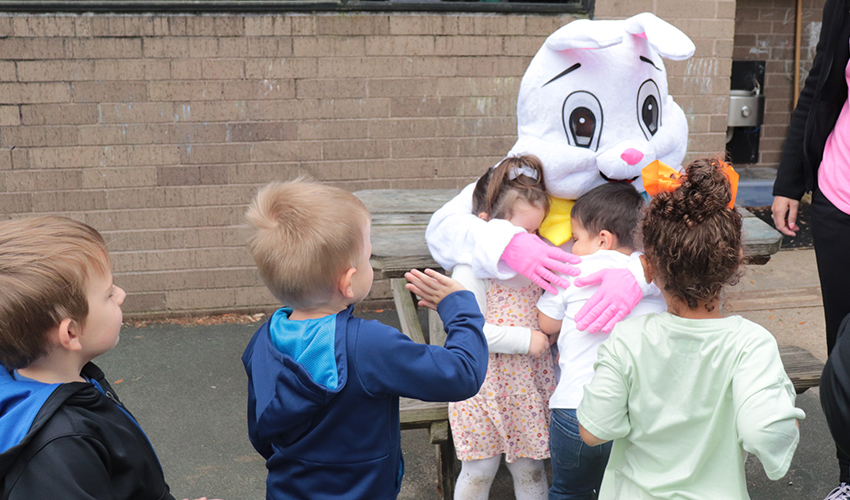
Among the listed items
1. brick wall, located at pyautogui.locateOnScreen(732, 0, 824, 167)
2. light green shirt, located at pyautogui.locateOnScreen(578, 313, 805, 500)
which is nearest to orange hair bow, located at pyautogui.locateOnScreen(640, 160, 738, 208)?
light green shirt, located at pyautogui.locateOnScreen(578, 313, 805, 500)

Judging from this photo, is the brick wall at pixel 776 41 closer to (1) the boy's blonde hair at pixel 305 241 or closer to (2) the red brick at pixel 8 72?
(2) the red brick at pixel 8 72

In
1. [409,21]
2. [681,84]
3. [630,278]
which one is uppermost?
[409,21]

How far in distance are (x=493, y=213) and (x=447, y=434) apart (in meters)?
0.78

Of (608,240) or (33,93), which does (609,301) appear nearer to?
(608,240)

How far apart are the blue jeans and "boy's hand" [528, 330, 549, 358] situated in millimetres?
218

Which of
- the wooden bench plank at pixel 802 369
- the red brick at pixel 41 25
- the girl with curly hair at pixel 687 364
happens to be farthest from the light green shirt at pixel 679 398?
the red brick at pixel 41 25

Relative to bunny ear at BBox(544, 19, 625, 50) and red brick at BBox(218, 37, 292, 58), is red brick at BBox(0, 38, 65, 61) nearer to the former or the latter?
red brick at BBox(218, 37, 292, 58)

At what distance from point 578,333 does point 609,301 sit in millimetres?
144

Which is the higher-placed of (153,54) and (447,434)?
(153,54)

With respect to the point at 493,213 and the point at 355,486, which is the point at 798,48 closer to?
the point at 493,213

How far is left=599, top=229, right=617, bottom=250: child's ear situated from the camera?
2.27 meters

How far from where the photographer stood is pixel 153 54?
442cm

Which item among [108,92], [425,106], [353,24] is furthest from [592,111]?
[108,92]

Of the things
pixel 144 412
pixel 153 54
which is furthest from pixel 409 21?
pixel 144 412
